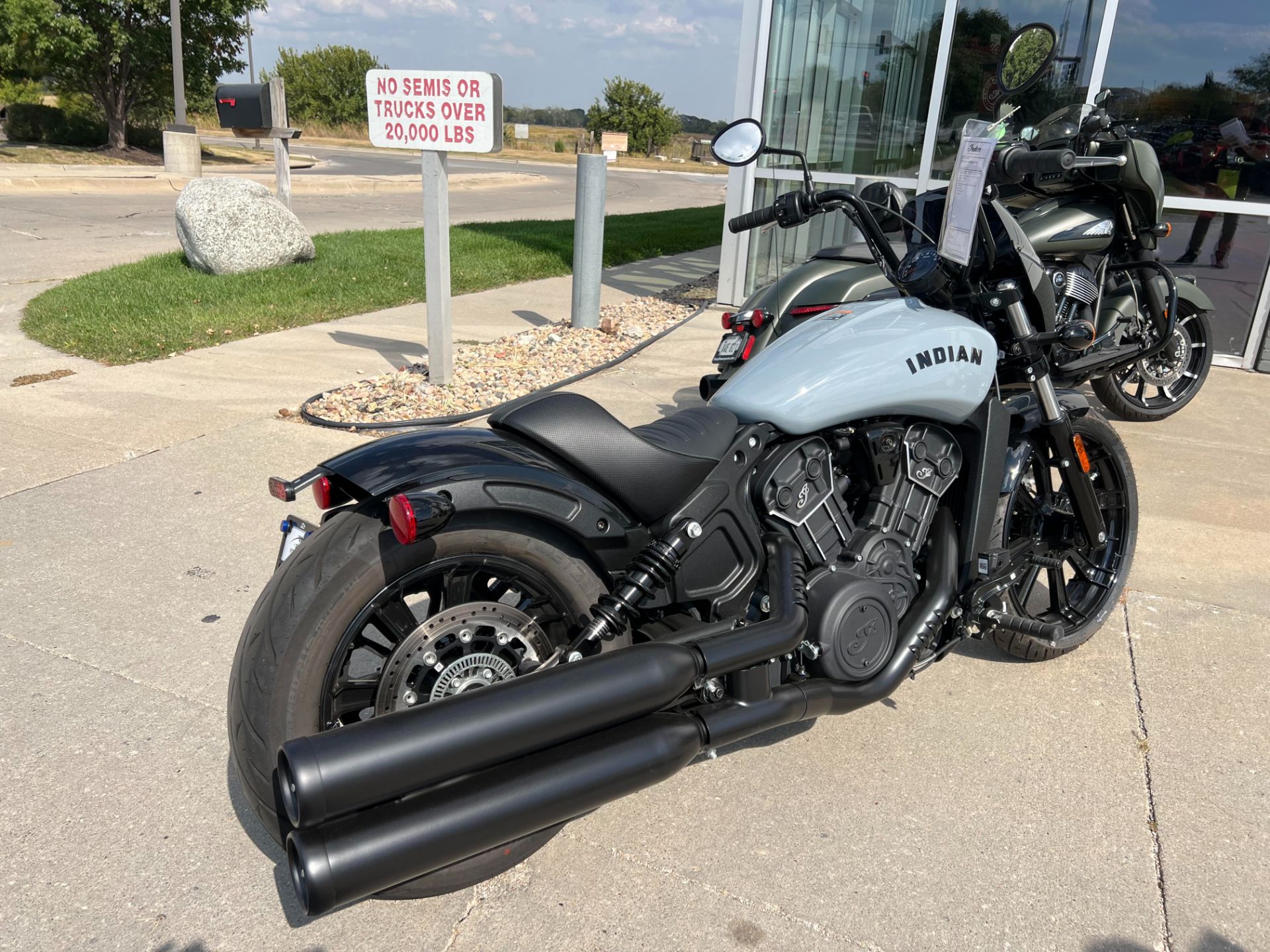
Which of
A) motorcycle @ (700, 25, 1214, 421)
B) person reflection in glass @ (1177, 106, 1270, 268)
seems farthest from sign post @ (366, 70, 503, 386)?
person reflection in glass @ (1177, 106, 1270, 268)

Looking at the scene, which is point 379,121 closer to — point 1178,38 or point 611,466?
point 611,466

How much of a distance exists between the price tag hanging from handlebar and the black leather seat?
90 centimetres

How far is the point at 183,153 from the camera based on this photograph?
841 inches

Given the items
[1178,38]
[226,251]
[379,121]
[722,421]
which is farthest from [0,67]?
[722,421]

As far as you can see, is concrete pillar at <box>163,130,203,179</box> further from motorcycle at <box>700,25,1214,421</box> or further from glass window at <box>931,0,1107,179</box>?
motorcycle at <box>700,25,1214,421</box>

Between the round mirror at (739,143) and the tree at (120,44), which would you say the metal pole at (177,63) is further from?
the round mirror at (739,143)

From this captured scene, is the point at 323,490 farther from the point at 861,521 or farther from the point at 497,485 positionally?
the point at 861,521

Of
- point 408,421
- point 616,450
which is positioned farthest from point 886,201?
point 408,421

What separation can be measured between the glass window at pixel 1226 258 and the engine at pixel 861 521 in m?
6.09

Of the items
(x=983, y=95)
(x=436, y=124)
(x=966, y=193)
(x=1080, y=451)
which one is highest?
(x=983, y=95)

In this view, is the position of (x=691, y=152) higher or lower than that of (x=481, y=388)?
higher

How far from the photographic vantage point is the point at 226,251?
364 inches

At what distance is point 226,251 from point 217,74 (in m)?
22.7

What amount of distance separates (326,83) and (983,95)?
6158 centimetres
